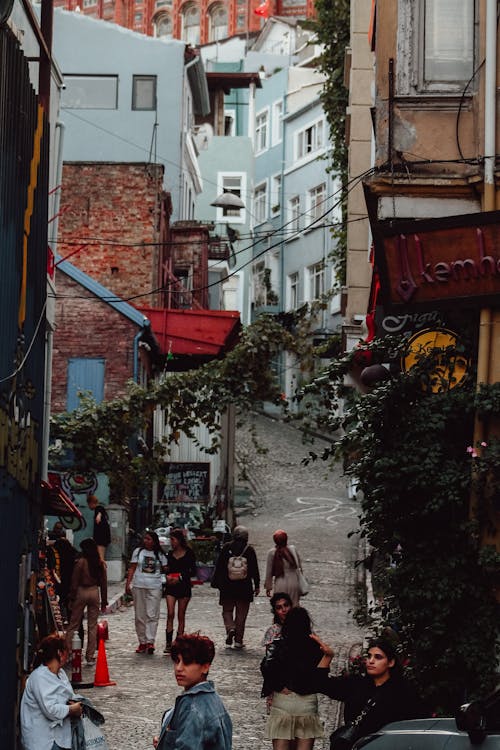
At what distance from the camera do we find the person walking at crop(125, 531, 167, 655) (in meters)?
18.5

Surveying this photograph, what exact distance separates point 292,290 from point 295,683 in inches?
1953

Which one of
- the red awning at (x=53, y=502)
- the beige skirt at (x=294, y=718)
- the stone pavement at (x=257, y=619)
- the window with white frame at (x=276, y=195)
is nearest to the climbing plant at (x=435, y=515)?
the stone pavement at (x=257, y=619)

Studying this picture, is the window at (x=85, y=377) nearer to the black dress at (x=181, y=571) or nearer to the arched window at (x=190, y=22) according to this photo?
the black dress at (x=181, y=571)

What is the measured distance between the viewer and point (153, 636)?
18.5 m

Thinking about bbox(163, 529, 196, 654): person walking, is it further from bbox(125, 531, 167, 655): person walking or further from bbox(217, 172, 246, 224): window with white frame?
bbox(217, 172, 246, 224): window with white frame

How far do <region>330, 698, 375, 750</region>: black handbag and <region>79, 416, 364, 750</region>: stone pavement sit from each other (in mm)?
3315

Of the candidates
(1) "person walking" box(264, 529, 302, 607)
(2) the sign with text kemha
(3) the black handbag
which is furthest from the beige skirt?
(1) "person walking" box(264, 529, 302, 607)

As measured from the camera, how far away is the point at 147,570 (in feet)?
62.1

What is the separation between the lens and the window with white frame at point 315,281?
185ft

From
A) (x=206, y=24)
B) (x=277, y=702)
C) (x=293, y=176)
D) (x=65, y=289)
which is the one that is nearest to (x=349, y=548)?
(x=65, y=289)

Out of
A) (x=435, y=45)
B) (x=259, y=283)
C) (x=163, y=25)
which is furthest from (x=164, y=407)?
(x=163, y=25)

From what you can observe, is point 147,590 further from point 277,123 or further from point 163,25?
point 163,25

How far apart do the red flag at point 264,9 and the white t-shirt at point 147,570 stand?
2942 inches

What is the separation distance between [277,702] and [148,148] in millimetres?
33424
